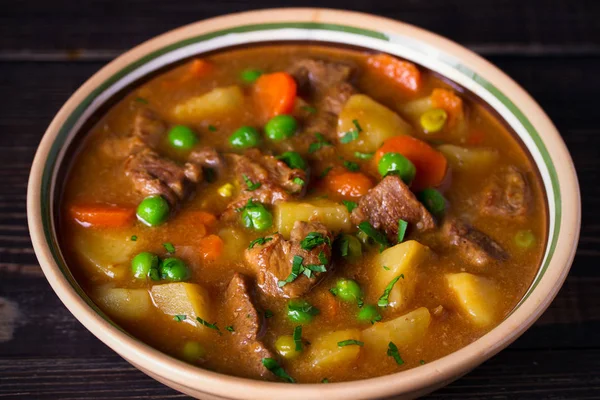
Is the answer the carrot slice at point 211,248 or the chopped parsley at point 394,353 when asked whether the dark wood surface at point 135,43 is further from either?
the carrot slice at point 211,248

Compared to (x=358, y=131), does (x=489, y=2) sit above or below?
above

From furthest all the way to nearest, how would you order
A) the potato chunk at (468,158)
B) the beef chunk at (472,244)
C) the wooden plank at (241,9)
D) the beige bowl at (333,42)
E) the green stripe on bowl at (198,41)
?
the wooden plank at (241,9) < the potato chunk at (468,158) < the beef chunk at (472,244) < the green stripe on bowl at (198,41) < the beige bowl at (333,42)

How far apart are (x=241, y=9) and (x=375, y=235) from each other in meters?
2.69

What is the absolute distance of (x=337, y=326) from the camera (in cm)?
397

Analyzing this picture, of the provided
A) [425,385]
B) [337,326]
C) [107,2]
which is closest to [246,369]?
[337,326]

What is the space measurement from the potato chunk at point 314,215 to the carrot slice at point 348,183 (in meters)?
0.17

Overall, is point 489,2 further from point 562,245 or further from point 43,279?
point 43,279

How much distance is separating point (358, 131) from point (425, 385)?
175 centimetres

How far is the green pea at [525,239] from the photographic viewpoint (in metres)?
4.34

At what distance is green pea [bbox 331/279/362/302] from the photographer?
404 centimetres

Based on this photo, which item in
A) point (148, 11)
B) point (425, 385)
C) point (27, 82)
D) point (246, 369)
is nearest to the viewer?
point (425, 385)

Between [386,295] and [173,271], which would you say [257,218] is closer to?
[173,271]

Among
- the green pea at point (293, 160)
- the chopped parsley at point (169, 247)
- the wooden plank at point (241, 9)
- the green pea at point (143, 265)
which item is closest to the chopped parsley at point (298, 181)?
the green pea at point (293, 160)

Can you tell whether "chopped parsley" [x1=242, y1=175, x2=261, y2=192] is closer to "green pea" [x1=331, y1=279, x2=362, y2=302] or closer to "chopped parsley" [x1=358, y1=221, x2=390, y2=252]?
"chopped parsley" [x1=358, y1=221, x2=390, y2=252]
